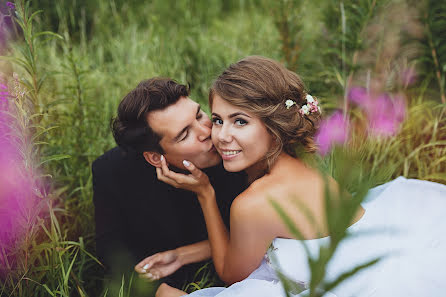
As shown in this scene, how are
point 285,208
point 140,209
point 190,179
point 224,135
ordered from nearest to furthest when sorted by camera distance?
point 285,208, point 224,135, point 190,179, point 140,209

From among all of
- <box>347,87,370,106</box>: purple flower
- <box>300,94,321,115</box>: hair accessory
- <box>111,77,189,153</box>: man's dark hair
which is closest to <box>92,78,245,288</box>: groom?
<box>111,77,189,153</box>: man's dark hair

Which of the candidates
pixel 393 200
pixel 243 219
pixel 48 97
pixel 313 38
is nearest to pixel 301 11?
pixel 313 38

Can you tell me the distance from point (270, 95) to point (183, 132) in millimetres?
550

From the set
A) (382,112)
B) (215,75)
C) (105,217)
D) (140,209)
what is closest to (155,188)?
(140,209)

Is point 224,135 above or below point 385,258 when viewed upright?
above

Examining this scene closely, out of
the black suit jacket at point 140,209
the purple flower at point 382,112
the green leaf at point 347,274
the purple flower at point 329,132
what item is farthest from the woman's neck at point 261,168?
the green leaf at point 347,274

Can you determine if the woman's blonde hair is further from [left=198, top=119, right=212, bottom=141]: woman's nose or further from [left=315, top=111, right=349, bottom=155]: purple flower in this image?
[left=315, top=111, right=349, bottom=155]: purple flower

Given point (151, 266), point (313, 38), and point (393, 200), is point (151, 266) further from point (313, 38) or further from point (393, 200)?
point (313, 38)

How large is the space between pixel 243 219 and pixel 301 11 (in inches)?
82.5

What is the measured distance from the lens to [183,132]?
7.16ft

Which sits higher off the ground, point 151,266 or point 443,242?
point 443,242

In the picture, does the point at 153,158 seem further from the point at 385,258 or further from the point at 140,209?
the point at 385,258

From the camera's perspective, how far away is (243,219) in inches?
73.0

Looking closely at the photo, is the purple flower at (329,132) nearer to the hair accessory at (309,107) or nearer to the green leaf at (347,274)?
the hair accessory at (309,107)
